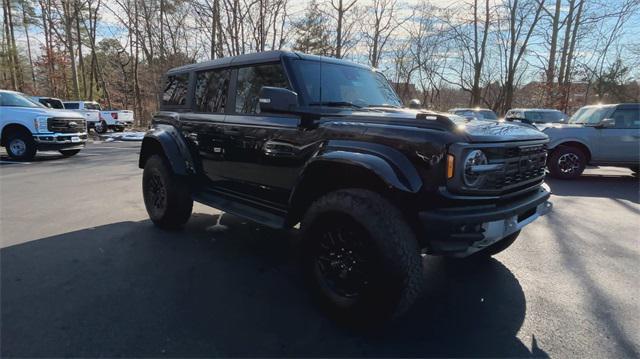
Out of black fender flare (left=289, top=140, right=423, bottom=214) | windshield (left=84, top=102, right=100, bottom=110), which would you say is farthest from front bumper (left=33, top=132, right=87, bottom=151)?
windshield (left=84, top=102, right=100, bottom=110)

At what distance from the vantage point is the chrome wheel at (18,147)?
10250 millimetres

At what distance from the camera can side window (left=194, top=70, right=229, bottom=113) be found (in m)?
4.00

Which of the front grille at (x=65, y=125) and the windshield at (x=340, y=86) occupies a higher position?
the windshield at (x=340, y=86)

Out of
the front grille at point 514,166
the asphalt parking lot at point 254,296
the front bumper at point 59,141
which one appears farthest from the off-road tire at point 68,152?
the front grille at point 514,166

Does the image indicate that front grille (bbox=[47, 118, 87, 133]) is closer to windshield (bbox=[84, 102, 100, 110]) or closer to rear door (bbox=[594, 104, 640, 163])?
windshield (bbox=[84, 102, 100, 110])

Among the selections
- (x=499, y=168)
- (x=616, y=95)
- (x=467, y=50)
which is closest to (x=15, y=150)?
(x=499, y=168)

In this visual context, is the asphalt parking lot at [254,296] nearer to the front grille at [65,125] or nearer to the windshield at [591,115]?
the windshield at [591,115]

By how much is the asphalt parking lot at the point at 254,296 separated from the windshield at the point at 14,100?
695 cm

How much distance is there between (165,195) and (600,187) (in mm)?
8684

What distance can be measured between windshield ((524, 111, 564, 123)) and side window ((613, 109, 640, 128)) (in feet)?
16.5

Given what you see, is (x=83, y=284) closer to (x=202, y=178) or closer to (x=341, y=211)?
(x=202, y=178)

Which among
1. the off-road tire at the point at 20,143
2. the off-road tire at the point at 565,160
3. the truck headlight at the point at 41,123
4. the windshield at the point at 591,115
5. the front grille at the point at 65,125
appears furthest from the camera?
the front grille at the point at 65,125

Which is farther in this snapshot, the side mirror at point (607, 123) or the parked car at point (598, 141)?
the parked car at point (598, 141)

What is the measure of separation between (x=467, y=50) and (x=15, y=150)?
1161 inches
